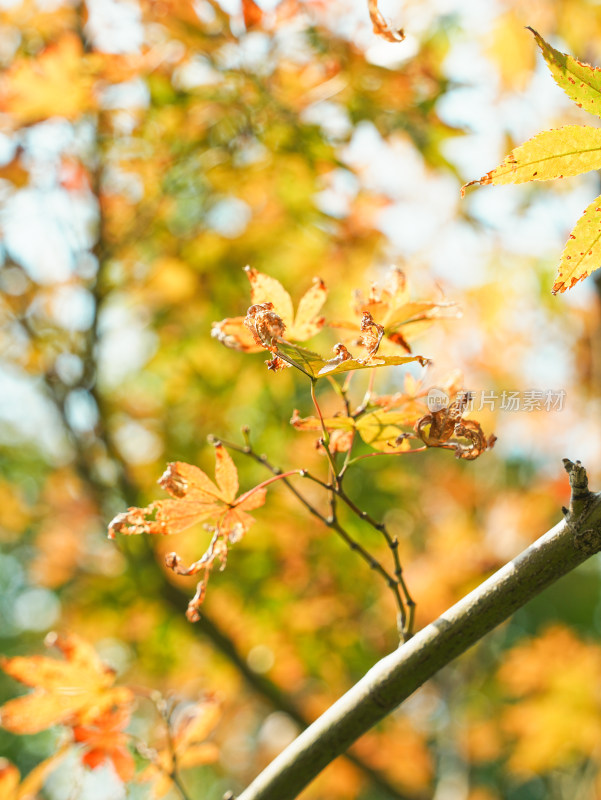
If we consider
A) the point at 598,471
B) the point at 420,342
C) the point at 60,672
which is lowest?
the point at 598,471

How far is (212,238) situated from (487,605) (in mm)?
1662

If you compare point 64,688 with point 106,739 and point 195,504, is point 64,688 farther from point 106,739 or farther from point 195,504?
point 195,504

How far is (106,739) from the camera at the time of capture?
875mm

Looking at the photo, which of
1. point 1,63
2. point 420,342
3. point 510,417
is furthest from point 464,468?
point 1,63

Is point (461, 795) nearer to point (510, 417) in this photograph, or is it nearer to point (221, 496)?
point (510, 417)

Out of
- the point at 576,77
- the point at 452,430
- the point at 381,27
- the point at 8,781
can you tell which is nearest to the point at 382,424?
the point at 452,430

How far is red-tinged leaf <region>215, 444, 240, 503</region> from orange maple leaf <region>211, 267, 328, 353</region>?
0.40 ft

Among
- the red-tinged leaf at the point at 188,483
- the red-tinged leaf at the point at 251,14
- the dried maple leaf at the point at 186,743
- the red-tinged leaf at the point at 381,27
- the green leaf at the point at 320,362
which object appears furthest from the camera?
the red-tinged leaf at the point at 251,14

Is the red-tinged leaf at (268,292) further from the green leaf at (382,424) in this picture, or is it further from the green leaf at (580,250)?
the green leaf at (580,250)

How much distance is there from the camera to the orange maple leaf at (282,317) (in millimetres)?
685

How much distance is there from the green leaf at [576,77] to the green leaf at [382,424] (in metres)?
0.34

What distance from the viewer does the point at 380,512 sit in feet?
6.29

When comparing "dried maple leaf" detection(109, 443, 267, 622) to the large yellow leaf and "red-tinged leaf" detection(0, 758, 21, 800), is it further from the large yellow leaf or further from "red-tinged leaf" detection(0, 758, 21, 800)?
the large yellow leaf

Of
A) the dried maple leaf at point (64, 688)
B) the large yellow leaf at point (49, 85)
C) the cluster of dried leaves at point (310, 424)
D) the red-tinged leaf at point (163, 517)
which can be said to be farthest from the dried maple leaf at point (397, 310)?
the large yellow leaf at point (49, 85)
